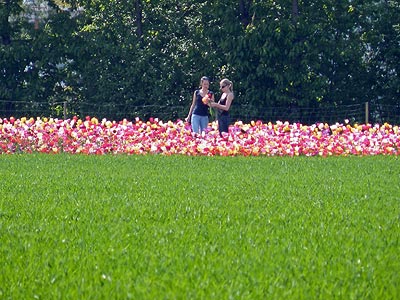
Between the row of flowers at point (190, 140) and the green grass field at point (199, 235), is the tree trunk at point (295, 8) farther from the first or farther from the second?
the green grass field at point (199, 235)

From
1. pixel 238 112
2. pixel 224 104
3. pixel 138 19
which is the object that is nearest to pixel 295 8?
pixel 238 112

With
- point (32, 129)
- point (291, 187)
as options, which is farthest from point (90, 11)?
point (291, 187)

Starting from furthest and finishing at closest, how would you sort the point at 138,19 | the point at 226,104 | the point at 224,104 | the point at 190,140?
the point at 138,19 → the point at 224,104 → the point at 190,140 → the point at 226,104

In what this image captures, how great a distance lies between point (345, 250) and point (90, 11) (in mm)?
25759

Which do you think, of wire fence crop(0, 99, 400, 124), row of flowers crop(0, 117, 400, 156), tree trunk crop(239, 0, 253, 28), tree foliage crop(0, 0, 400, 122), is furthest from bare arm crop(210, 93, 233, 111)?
tree trunk crop(239, 0, 253, 28)

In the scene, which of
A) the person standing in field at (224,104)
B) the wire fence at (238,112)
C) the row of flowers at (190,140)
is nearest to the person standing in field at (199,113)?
the row of flowers at (190,140)

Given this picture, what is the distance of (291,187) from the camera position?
10.7 metres

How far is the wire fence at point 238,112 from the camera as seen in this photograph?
28.3 meters

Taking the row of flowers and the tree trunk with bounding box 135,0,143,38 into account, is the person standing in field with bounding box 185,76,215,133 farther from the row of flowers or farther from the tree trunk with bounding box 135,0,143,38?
the tree trunk with bounding box 135,0,143,38

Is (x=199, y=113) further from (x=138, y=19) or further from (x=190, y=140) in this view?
(x=138, y=19)

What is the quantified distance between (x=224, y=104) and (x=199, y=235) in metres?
10.5

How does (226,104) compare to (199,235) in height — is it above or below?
above

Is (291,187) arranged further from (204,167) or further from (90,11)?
(90,11)

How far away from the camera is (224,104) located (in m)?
17.5
